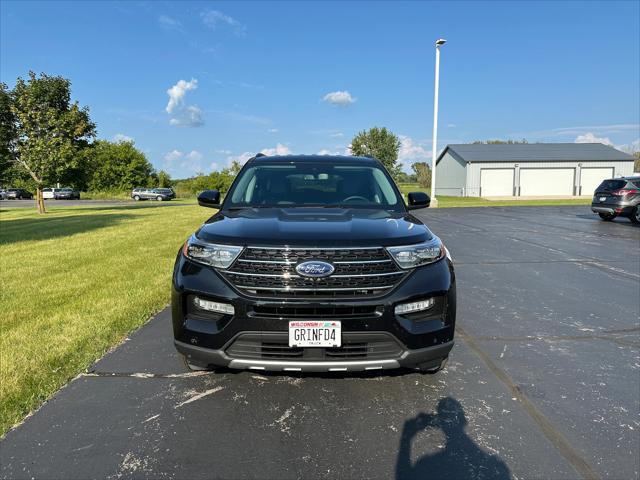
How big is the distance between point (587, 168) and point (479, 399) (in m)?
48.8

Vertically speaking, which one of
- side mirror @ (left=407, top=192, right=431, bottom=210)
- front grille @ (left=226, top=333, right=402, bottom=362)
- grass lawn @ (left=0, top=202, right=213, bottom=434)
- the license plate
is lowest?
grass lawn @ (left=0, top=202, right=213, bottom=434)

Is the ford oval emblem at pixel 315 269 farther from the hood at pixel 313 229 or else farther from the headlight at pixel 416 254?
the headlight at pixel 416 254

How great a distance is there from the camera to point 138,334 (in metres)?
4.23

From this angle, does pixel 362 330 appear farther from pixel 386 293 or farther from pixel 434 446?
pixel 434 446

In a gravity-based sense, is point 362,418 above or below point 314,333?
below

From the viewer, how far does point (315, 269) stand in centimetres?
260

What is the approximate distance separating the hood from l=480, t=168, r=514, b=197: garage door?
42312 mm

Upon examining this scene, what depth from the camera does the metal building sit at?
1663 inches

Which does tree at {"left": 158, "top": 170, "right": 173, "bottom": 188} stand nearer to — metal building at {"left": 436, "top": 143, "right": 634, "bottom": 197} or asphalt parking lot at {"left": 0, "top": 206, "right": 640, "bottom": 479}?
metal building at {"left": 436, "top": 143, "right": 634, "bottom": 197}

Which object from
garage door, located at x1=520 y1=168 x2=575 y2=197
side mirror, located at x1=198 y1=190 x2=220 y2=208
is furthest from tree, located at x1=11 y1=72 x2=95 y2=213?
garage door, located at x1=520 y1=168 x2=575 y2=197

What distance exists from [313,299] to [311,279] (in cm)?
12

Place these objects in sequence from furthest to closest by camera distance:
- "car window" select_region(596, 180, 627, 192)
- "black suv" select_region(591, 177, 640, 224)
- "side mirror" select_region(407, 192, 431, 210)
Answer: "car window" select_region(596, 180, 627, 192)
"black suv" select_region(591, 177, 640, 224)
"side mirror" select_region(407, 192, 431, 210)

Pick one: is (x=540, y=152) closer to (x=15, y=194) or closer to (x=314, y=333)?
(x=314, y=333)

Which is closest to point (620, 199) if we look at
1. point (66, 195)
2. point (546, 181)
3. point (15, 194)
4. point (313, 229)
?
point (313, 229)
